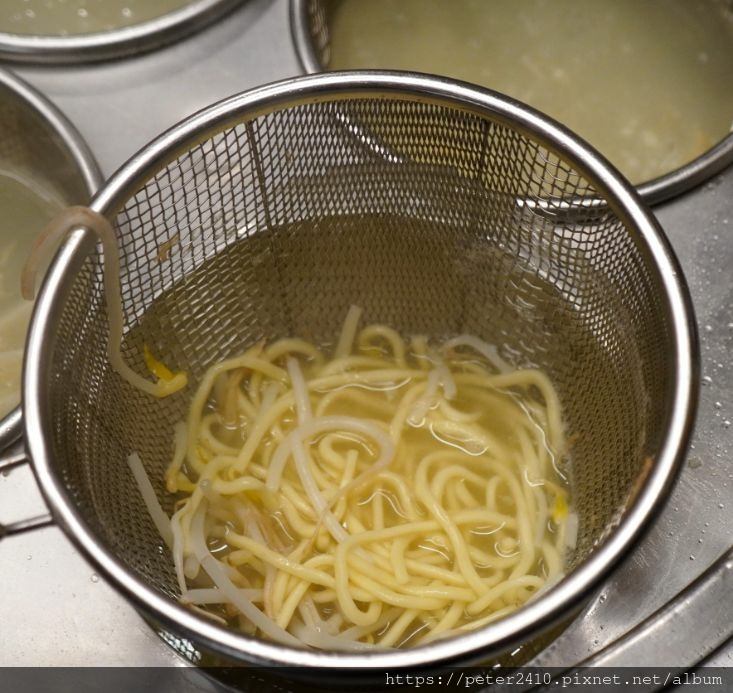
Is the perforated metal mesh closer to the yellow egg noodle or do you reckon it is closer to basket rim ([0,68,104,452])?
the yellow egg noodle

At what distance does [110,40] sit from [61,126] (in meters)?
0.20

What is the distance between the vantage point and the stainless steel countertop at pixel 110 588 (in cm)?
107

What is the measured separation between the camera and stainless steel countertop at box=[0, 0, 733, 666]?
107cm

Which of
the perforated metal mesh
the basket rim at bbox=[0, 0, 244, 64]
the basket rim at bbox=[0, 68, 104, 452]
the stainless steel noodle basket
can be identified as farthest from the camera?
the basket rim at bbox=[0, 0, 244, 64]

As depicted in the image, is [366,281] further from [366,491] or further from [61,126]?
[61,126]

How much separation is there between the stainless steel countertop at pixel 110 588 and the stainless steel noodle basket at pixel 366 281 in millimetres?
103

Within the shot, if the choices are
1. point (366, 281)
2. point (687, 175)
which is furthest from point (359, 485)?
point (687, 175)

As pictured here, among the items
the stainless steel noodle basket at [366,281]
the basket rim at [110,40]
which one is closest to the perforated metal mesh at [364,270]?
the stainless steel noodle basket at [366,281]

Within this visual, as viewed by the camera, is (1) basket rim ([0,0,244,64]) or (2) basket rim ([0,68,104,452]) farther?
(1) basket rim ([0,0,244,64])

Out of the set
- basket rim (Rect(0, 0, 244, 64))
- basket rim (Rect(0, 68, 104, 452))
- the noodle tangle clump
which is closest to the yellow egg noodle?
the noodle tangle clump

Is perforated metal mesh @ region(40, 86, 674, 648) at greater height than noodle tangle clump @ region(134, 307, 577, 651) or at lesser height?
greater

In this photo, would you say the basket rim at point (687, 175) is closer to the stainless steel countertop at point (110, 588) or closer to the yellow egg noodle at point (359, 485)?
the stainless steel countertop at point (110, 588)

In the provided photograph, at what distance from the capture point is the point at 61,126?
1.31 m

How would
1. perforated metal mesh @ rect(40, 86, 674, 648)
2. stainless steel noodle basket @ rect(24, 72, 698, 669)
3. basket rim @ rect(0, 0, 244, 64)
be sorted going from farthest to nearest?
basket rim @ rect(0, 0, 244, 64)
perforated metal mesh @ rect(40, 86, 674, 648)
stainless steel noodle basket @ rect(24, 72, 698, 669)
